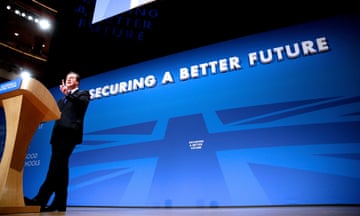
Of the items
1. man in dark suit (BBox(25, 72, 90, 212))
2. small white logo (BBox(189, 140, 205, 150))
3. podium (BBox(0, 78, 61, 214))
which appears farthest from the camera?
small white logo (BBox(189, 140, 205, 150))

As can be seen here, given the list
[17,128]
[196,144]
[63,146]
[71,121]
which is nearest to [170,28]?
[196,144]

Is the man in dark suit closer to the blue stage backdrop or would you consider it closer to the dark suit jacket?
the dark suit jacket

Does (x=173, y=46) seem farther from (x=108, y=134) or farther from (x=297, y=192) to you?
(x=297, y=192)

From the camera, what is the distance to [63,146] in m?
1.60

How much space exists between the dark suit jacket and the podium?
33cm

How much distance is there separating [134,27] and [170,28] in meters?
0.45

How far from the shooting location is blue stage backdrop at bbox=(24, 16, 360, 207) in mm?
2086

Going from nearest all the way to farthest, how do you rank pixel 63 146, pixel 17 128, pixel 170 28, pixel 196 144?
pixel 17 128
pixel 63 146
pixel 196 144
pixel 170 28

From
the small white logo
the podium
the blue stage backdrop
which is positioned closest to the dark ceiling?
the blue stage backdrop

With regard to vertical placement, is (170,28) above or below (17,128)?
above

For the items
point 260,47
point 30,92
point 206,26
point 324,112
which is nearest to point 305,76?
point 324,112

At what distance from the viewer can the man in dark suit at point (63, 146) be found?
59.1 inches

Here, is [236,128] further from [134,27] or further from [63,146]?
[134,27]

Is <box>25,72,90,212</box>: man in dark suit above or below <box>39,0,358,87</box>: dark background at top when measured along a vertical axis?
below
